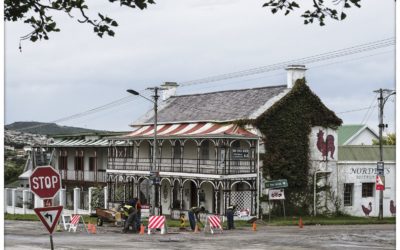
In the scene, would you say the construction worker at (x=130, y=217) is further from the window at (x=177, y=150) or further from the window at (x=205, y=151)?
the window at (x=177, y=150)

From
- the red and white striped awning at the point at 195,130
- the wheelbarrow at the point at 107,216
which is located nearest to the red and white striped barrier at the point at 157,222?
the wheelbarrow at the point at 107,216

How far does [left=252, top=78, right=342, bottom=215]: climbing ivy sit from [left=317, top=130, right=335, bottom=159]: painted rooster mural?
3.06ft

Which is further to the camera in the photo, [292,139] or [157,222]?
[292,139]

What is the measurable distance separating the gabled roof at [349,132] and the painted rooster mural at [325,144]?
20407mm

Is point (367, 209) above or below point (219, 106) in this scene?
below

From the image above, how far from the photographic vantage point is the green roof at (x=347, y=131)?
72.2 meters

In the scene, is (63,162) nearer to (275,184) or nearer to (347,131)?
(347,131)

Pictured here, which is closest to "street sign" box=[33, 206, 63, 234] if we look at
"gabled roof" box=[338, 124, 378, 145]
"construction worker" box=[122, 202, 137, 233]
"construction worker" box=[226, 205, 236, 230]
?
"construction worker" box=[122, 202, 137, 233]

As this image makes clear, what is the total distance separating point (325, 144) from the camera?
5041 cm

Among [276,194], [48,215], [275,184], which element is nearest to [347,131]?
[276,194]

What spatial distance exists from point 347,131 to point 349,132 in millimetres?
516

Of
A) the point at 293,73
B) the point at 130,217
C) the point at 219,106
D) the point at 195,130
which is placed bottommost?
the point at 130,217

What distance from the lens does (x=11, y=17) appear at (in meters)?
12.7

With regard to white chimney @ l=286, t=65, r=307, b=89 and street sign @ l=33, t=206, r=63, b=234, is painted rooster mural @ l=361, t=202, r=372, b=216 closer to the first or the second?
white chimney @ l=286, t=65, r=307, b=89
